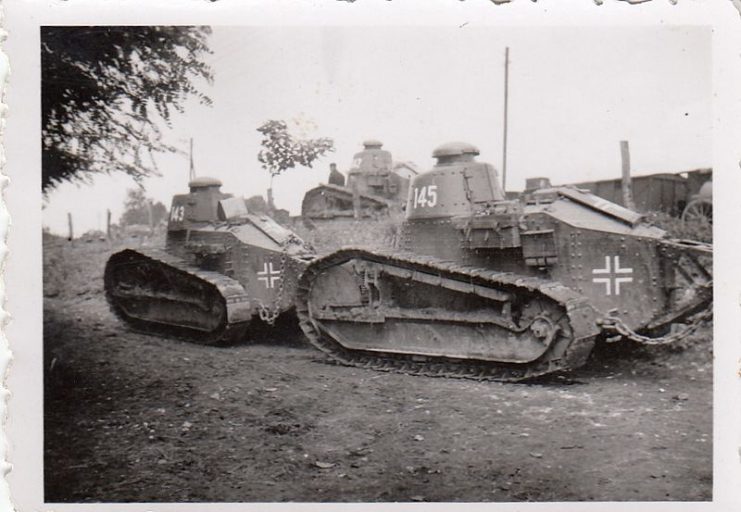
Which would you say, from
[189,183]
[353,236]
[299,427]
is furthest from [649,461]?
[189,183]

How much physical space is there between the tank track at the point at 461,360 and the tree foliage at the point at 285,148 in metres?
0.80

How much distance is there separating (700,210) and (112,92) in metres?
3.42

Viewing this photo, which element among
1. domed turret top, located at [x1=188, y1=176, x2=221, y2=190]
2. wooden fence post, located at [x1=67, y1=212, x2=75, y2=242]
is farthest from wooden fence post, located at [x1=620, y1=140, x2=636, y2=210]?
wooden fence post, located at [x1=67, y1=212, x2=75, y2=242]

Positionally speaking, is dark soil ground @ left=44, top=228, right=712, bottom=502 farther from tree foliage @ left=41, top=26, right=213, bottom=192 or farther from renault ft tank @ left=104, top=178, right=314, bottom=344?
renault ft tank @ left=104, top=178, right=314, bottom=344

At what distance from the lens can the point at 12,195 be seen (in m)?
3.63

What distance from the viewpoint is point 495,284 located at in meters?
4.03

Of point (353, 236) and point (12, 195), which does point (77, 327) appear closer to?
point (12, 195)

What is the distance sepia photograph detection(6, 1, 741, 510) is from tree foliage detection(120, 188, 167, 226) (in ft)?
0.06

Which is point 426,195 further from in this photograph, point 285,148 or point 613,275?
point 613,275

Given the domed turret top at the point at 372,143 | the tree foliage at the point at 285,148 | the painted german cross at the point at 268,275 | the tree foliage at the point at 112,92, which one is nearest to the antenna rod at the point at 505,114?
the domed turret top at the point at 372,143

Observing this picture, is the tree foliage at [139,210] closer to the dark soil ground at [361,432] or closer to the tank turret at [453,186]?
the dark soil ground at [361,432]

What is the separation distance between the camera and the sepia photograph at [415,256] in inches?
140

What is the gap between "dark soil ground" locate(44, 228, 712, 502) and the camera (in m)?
3.48

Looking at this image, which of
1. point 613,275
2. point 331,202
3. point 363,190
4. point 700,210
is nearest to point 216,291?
point 331,202
